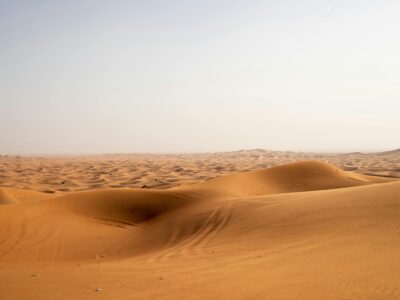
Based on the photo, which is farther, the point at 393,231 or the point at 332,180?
the point at 332,180

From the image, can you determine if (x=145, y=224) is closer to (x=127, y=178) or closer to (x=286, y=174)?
(x=286, y=174)

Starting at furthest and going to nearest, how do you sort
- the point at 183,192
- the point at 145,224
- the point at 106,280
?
the point at 183,192 → the point at 145,224 → the point at 106,280

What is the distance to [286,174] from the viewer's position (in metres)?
21.2

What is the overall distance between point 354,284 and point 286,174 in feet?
55.8

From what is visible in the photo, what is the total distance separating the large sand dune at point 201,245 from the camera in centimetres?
454

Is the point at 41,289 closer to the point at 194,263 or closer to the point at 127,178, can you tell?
the point at 194,263

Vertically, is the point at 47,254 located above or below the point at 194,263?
below

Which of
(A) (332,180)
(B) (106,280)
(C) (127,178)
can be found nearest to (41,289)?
(B) (106,280)

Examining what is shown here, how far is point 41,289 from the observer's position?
181 inches

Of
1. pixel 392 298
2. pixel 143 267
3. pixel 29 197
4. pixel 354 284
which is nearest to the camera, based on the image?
pixel 392 298

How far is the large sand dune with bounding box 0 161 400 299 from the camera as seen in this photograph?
14.9ft

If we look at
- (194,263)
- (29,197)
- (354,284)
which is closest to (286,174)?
(29,197)

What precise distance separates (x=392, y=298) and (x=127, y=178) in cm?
2896

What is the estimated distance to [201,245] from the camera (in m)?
8.68
